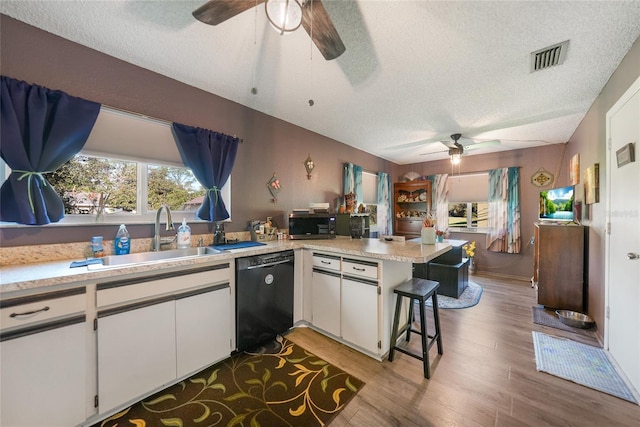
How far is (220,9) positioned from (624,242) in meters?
3.26

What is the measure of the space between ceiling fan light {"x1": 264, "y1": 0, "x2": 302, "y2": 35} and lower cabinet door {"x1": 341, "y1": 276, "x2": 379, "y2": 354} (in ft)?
6.13

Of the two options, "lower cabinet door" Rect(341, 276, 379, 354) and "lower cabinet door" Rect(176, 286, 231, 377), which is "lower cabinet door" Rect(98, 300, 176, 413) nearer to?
"lower cabinet door" Rect(176, 286, 231, 377)

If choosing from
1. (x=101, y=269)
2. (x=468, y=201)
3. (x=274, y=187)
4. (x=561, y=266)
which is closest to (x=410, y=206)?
(x=468, y=201)

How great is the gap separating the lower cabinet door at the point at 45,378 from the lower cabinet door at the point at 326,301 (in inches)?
69.1

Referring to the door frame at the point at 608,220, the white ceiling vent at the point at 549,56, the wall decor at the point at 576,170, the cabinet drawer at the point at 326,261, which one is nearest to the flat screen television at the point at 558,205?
the wall decor at the point at 576,170

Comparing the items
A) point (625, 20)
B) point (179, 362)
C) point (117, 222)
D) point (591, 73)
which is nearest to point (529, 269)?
point (591, 73)

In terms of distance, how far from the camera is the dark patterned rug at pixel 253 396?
4.92 ft

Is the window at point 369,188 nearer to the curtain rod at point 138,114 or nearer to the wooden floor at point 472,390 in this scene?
the wooden floor at point 472,390

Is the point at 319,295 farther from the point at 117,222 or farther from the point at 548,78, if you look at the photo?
the point at 548,78

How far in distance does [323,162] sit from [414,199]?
9.58 ft

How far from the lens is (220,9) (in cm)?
124

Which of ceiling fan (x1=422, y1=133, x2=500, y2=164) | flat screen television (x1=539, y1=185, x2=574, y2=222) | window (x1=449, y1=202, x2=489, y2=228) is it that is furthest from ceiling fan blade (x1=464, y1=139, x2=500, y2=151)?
window (x1=449, y1=202, x2=489, y2=228)

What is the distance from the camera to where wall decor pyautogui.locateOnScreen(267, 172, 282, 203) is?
3.12 m

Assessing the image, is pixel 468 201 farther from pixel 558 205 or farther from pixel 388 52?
pixel 388 52
